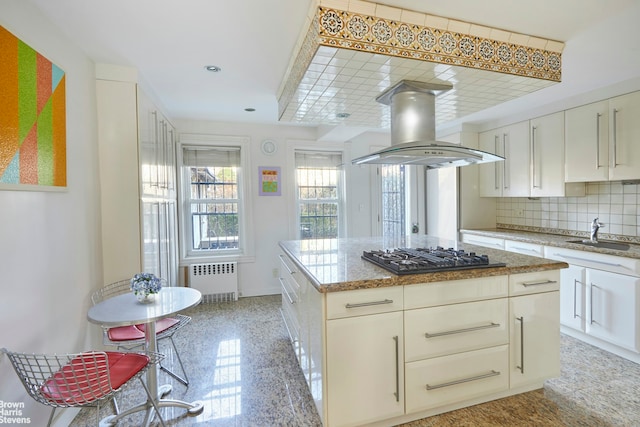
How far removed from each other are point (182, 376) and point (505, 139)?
13.9ft

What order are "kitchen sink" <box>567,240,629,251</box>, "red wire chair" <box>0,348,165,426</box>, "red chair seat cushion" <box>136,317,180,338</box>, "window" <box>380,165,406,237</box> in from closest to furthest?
"red wire chair" <box>0,348,165,426</box> < "red chair seat cushion" <box>136,317,180,338</box> < "kitchen sink" <box>567,240,629,251</box> < "window" <box>380,165,406,237</box>

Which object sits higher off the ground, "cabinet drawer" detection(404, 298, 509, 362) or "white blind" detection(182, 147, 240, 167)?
"white blind" detection(182, 147, 240, 167)

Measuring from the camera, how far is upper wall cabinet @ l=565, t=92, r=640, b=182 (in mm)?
2562

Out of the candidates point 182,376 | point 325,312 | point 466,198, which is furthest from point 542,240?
point 182,376

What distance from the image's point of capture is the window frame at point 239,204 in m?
3.91

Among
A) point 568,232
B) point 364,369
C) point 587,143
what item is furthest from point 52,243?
point 568,232

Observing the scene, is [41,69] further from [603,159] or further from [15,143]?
[603,159]

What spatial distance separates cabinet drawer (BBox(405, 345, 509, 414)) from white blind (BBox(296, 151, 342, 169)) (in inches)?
125

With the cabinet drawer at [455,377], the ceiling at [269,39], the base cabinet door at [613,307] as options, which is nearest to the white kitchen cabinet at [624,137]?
the ceiling at [269,39]

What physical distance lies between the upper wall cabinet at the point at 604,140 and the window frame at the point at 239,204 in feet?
12.1

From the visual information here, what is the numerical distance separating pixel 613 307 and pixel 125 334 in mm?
3706

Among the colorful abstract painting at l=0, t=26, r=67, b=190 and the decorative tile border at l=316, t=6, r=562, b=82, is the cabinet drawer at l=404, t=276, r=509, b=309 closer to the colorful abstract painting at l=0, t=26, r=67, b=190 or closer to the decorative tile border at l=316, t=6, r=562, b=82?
the decorative tile border at l=316, t=6, r=562, b=82

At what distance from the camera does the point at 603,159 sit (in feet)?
9.05

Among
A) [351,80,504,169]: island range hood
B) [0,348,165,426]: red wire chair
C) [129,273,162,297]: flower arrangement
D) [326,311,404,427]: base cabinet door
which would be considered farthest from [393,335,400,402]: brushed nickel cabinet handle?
[129,273,162,297]: flower arrangement
